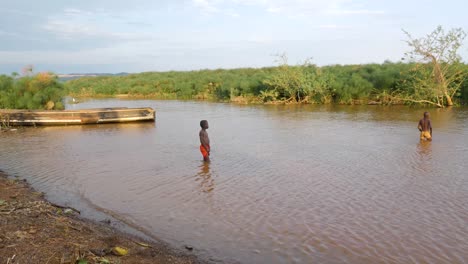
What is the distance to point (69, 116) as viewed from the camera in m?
19.2

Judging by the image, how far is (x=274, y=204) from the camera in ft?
23.4

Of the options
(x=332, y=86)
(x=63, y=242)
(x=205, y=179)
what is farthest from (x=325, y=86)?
(x=63, y=242)

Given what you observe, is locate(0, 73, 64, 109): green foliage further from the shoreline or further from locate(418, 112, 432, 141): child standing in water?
locate(418, 112, 432, 141): child standing in water

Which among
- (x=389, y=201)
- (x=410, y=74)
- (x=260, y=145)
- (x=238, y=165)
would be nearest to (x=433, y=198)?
(x=389, y=201)

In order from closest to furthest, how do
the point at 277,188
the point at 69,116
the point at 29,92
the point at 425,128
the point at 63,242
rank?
the point at 63,242, the point at 277,188, the point at 425,128, the point at 69,116, the point at 29,92

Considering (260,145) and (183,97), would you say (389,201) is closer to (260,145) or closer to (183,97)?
(260,145)

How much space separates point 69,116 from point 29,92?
549 centimetres

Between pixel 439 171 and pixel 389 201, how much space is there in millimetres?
2876

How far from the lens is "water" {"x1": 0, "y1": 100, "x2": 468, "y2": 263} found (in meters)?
5.49

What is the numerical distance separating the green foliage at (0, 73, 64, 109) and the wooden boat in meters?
4.22

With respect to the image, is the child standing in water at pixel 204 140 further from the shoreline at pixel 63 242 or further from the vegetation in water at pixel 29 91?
the vegetation in water at pixel 29 91

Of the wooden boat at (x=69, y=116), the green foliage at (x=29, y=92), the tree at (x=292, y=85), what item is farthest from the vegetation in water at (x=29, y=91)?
the tree at (x=292, y=85)

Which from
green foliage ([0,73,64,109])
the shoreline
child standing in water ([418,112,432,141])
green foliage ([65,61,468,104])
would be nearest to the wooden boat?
green foliage ([0,73,64,109])

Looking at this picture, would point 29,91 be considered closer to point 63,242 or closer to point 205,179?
point 205,179
